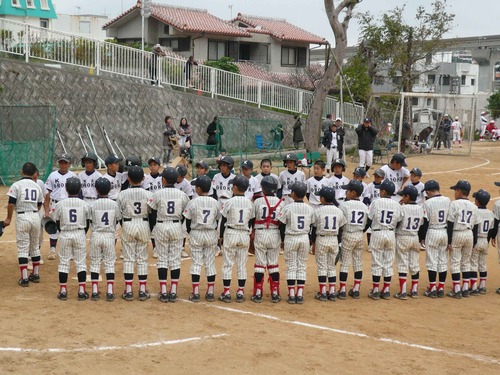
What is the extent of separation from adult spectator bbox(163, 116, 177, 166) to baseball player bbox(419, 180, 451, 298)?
592 inches

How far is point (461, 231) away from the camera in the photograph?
12695 mm

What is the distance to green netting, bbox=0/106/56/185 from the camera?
72.4 feet

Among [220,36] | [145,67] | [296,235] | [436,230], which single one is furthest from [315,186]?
[220,36]

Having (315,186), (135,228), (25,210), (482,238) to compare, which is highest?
(315,186)

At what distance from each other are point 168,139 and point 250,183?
1236 centimetres

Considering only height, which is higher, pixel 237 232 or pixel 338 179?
pixel 338 179

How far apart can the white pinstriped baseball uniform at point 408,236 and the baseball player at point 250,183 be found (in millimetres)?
3130

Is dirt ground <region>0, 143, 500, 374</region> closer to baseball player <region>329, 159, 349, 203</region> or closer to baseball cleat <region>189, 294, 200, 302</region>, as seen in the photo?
baseball cleat <region>189, 294, 200, 302</region>

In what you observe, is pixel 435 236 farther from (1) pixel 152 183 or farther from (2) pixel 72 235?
(2) pixel 72 235

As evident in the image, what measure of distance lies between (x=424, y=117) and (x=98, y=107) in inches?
970

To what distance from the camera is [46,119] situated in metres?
23.2

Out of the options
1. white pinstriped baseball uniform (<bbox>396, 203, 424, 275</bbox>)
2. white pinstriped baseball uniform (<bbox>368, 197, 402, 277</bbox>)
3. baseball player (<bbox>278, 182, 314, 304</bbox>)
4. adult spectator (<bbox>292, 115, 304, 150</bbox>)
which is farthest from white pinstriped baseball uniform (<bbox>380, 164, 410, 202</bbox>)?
adult spectator (<bbox>292, 115, 304, 150</bbox>)

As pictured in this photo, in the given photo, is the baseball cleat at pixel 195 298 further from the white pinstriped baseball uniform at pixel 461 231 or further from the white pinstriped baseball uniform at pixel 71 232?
the white pinstriped baseball uniform at pixel 461 231

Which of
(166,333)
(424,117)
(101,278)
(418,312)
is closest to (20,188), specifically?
(101,278)
